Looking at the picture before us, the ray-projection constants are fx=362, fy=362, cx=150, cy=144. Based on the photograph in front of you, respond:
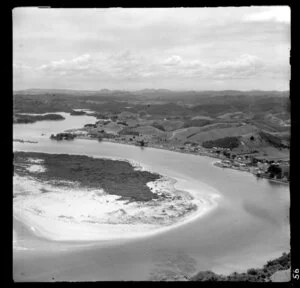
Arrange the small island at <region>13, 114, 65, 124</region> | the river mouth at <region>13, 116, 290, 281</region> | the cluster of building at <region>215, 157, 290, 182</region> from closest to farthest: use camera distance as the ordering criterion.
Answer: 1. the river mouth at <region>13, 116, 290, 281</region>
2. the small island at <region>13, 114, 65, 124</region>
3. the cluster of building at <region>215, 157, 290, 182</region>

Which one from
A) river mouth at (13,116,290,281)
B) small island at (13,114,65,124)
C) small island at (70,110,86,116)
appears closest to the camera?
river mouth at (13,116,290,281)

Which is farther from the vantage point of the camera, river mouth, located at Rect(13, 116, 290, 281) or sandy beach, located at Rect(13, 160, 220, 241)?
sandy beach, located at Rect(13, 160, 220, 241)

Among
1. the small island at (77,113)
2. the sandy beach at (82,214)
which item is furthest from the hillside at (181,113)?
the sandy beach at (82,214)

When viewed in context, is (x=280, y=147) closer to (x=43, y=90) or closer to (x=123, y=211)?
(x=123, y=211)

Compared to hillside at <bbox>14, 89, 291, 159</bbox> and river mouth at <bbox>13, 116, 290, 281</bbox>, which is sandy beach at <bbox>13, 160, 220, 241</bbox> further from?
hillside at <bbox>14, 89, 291, 159</bbox>

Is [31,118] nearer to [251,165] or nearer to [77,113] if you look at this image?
[77,113]

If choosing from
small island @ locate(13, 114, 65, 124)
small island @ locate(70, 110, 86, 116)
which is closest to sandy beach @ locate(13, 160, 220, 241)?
small island @ locate(13, 114, 65, 124)
